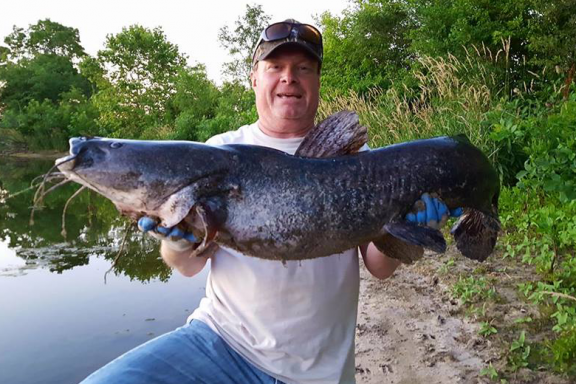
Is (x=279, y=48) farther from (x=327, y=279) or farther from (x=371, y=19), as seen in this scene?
(x=371, y=19)

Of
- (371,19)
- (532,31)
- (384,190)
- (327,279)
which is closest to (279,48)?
(384,190)

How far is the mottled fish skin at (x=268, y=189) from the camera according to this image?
177cm

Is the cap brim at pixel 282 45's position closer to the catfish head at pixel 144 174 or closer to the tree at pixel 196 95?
the catfish head at pixel 144 174

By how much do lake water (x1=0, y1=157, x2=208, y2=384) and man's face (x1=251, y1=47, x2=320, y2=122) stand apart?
267 centimetres

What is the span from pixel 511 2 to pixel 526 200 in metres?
8.73

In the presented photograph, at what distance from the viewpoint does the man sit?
6.83ft

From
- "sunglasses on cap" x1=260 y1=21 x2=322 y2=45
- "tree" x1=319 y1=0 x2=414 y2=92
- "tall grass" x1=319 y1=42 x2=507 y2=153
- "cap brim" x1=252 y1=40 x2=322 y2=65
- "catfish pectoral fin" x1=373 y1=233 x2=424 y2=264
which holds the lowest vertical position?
"catfish pectoral fin" x1=373 y1=233 x2=424 y2=264

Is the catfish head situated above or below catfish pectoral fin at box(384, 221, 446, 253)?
above

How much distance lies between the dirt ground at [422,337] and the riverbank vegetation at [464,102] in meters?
0.13

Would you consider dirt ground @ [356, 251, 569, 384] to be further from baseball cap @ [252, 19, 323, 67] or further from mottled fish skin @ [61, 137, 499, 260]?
baseball cap @ [252, 19, 323, 67]

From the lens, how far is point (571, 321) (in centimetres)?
322

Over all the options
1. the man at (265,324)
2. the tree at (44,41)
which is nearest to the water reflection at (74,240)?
the man at (265,324)

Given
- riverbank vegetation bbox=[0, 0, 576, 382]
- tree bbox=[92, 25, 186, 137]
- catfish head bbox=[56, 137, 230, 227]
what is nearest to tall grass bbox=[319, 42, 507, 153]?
riverbank vegetation bbox=[0, 0, 576, 382]

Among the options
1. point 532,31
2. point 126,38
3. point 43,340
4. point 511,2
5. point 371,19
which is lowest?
point 43,340
